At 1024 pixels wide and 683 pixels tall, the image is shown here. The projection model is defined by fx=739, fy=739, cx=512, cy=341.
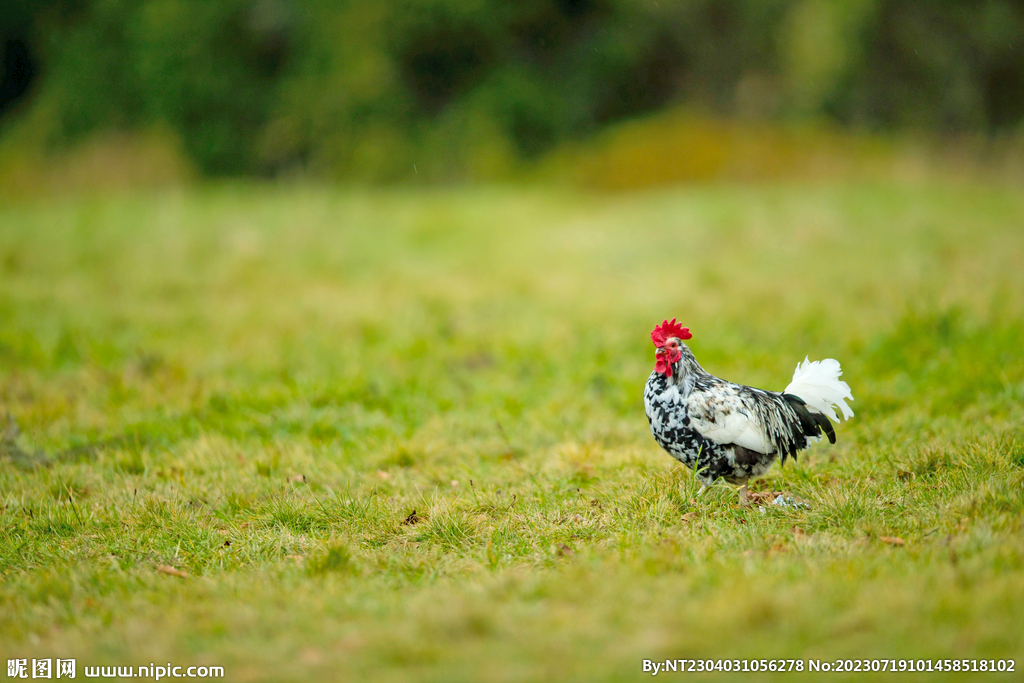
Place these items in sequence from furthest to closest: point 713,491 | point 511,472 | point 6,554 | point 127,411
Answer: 1. point 127,411
2. point 511,472
3. point 713,491
4. point 6,554

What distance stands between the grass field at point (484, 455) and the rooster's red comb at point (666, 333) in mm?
783

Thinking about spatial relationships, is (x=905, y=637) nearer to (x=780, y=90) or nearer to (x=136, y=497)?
(x=136, y=497)

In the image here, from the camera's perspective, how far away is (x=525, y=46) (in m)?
21.2

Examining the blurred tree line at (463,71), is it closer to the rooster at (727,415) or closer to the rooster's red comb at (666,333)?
the rooster's red comb at (666,333)

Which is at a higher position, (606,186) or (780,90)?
(780,90)

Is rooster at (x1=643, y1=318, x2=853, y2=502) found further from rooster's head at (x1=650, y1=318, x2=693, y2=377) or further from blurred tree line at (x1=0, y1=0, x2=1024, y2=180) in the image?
blurred tree line at (x1=0, y1=0, x2=1024, y2=180)

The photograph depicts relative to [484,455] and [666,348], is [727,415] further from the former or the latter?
[484,455]

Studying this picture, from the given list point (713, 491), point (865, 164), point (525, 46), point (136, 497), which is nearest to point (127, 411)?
point (136, 497)

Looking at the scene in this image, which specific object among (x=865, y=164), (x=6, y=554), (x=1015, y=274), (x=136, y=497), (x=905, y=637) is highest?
(x=865, y=164)

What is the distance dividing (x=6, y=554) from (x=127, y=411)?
7.72ft

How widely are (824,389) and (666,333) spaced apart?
2.91ft

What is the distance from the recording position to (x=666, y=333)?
378 cm

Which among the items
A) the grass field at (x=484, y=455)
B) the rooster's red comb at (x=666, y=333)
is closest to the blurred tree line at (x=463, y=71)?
the grass field at (x=484, y=455)

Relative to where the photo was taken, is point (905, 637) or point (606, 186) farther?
point (606, 186)
